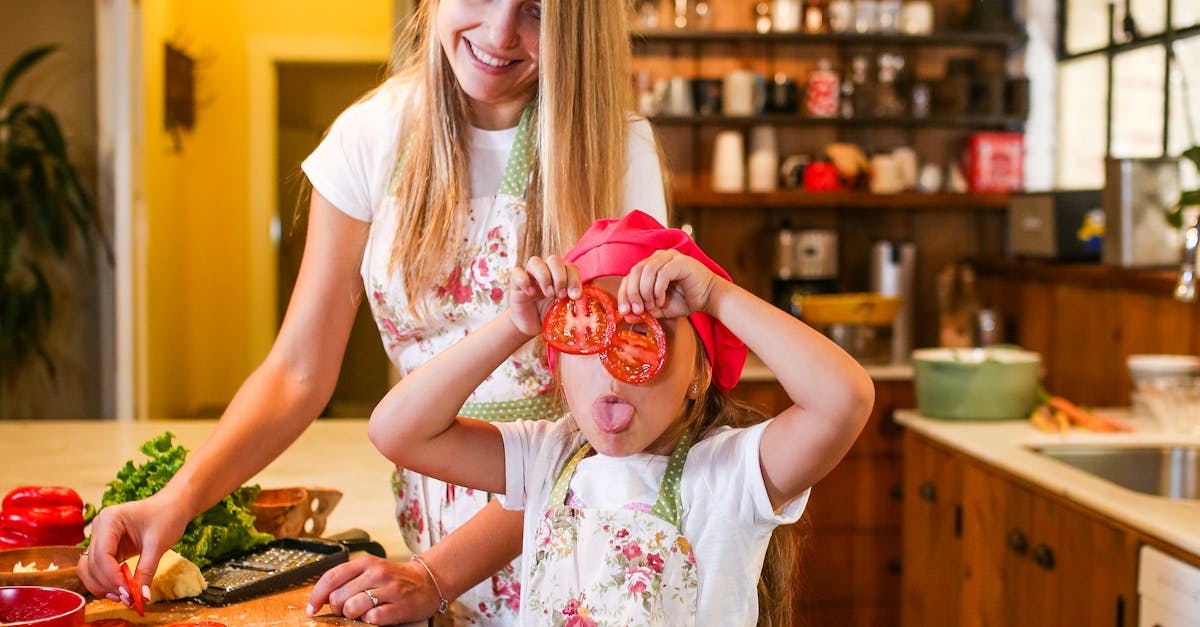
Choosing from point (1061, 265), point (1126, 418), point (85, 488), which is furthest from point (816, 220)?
point (85, 488)

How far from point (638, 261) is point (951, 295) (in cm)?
381

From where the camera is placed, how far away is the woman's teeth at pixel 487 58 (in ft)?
4.56

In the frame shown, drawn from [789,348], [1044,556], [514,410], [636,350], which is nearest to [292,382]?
[514,410]

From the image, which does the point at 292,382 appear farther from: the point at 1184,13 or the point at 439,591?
the point at 1184,13

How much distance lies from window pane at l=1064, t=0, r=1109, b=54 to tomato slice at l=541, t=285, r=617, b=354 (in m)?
3.68

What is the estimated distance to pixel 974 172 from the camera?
4793 millimetres

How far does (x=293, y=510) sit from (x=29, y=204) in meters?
3.86

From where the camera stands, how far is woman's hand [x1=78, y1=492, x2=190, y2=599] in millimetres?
1231

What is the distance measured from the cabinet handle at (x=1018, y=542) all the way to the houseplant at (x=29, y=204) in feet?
12.0

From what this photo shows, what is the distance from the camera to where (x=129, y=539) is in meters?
1.28

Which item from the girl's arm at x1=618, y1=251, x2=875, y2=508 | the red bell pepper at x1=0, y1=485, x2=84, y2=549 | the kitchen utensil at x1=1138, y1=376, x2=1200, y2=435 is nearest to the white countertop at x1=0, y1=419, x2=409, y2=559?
the red bell pepper at x1=0, y1=485, x2=84, y2=549

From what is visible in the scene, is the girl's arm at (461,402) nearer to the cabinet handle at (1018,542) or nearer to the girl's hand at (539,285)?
the girl's hand at (539,285)

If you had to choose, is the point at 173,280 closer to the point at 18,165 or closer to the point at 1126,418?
the point at 18,165

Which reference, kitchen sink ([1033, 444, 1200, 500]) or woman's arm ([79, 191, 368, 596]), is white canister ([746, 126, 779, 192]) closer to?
kitchen sink ([1033, 444, 1200, 500])
